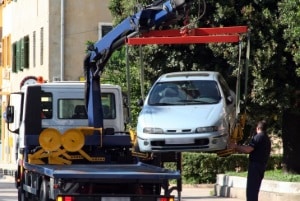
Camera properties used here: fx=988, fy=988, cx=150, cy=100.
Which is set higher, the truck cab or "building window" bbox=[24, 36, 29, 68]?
"building window" bbox=[24, 36, 29, 68]

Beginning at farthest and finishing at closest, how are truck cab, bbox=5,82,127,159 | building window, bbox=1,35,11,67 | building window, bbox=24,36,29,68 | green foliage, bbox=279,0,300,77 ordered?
building window, bbox=1,35,11,67 → building window, bbox=24,36,29,68 → green foliage, bbox=279,0,300,77 → truck cab, bbox=5,82,127,159

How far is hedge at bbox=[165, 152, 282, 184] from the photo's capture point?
1142 inches

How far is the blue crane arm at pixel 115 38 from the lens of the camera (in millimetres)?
16750

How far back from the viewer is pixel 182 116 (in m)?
18.2

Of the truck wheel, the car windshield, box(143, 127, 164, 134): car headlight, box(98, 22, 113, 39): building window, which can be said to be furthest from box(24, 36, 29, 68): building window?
the truck wheel

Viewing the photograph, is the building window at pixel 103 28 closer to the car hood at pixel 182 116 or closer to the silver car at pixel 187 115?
the silver car at pixel 187 115

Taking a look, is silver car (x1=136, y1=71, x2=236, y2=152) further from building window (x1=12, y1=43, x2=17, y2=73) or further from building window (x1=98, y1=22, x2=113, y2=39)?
building window (x1=12, y1=43, x2=17, y2=73)

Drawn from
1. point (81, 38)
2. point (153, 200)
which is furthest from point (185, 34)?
point (81, 38)

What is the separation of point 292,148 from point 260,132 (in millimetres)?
6355

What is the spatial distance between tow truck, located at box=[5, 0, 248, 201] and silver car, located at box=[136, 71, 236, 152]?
0.42 m

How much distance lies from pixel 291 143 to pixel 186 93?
554 centimetres

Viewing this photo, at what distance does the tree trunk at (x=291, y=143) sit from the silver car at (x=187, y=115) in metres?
4.45

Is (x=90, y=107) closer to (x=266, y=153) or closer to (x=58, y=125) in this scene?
(x=58, y=125)

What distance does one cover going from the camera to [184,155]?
95.8 ft
